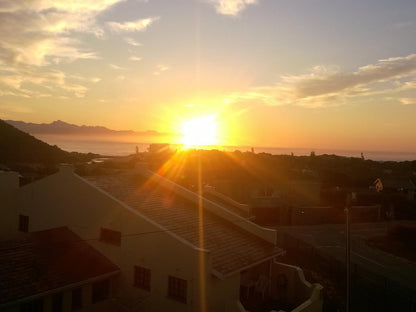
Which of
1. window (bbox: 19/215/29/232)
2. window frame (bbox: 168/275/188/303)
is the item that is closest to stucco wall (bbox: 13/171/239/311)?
window frame (bbox: 168/275/188/303)

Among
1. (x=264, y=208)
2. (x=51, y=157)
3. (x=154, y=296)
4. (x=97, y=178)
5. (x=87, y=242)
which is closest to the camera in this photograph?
(x=154, y=296)

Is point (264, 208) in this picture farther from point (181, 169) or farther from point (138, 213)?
point (138, 213)

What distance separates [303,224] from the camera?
1623 inches

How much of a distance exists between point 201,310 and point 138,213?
4.21 metres

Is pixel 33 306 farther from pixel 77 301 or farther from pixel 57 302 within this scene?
pixel 77 301

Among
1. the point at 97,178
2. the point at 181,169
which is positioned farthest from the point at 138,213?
the point at 181,169

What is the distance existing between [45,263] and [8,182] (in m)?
7.99

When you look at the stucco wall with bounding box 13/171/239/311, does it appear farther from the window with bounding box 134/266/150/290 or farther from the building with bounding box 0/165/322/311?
the window with bounding box 134/266/150/290

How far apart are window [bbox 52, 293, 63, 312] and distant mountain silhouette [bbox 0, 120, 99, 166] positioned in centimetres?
4749

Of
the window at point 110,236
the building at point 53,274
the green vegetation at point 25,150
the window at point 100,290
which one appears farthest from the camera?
the green vegetation at point 25,150

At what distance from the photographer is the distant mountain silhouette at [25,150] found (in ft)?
187

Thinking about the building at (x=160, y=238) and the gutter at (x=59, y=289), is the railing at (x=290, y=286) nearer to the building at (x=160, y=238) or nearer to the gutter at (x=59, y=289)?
the building at (x=160, y=238)

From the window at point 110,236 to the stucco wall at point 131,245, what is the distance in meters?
0.18

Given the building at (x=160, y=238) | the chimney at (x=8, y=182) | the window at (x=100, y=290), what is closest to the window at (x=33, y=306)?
the window at (x=100, y=290)
